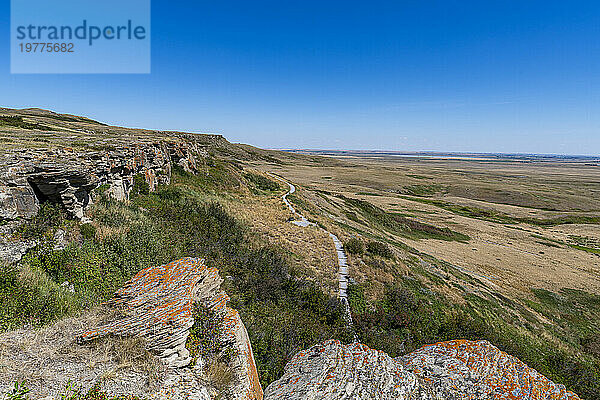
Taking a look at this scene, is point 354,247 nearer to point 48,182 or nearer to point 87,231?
point 87,231

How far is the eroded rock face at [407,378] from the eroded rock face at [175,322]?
1.30 meters

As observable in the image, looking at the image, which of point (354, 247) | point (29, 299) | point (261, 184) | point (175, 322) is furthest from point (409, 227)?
point (29, 299)

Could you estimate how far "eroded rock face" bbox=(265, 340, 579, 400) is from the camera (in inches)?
260

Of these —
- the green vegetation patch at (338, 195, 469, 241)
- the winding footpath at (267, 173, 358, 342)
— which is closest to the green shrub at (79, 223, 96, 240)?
the winding footpath at (267, 173, 358, 342)

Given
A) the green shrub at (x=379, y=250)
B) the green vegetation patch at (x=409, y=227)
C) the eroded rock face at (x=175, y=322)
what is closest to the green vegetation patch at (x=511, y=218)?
the green vegetation patch at (x=409, y=227)

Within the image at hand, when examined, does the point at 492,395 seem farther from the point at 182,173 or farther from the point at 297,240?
the point at 182,173

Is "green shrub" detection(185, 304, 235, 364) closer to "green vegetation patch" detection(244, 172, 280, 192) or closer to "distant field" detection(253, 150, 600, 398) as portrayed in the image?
"distant field" detection(253, 150, 600, 398)

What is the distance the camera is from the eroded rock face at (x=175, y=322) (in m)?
5.52

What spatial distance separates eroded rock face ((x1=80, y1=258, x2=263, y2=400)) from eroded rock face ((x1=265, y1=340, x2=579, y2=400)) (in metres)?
1.30

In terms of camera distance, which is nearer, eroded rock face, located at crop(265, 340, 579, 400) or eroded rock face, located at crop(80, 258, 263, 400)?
eroded rock face, located at crop(80, 258, 263, 400)

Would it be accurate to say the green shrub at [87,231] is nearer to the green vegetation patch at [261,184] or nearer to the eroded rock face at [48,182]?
the eroded rock face at [48,182]

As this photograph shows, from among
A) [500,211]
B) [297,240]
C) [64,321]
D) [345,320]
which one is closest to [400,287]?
[345,320]

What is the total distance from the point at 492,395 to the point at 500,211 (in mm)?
82689

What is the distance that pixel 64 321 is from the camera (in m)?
6.02
